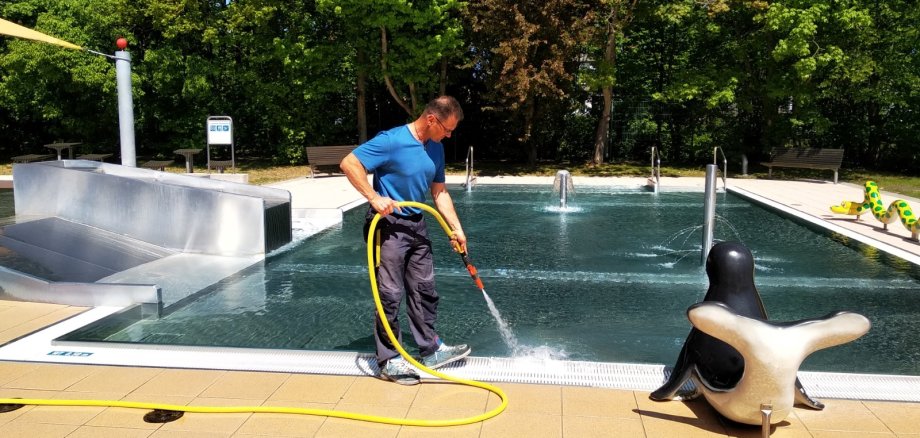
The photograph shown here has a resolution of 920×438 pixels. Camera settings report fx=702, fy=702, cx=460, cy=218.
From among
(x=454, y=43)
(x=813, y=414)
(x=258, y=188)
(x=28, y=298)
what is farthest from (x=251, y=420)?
(x=454, y=43)

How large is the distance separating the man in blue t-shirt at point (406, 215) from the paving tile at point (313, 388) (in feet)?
0.84

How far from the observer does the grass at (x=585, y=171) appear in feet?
61.0

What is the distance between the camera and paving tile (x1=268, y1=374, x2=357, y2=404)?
378 centimetres

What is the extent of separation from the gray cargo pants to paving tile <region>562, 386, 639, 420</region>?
0.88 metres

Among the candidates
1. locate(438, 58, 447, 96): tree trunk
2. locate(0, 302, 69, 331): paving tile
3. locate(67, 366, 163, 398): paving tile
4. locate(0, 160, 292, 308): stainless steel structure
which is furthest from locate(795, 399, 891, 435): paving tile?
locate(438, 58, 447, 96): tree trunk

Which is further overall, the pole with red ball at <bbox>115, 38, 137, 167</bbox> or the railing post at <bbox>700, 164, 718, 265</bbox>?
the pole with red ball at <bbox>115, 38, 137, 167</bbox>

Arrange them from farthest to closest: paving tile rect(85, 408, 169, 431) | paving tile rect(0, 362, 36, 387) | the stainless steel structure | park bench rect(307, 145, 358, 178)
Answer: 1. park bench rect(307, 145, 358, 178)
2. the stainless steel structure
3. paving tile rect(0, 362, 36, 387)
4. paving tile rect(85, 408, 169, 431)

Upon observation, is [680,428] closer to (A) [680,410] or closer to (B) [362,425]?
(A) [680,410]

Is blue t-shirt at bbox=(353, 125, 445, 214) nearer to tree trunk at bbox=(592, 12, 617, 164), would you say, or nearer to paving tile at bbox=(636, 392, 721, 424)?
paving tile at bbox=(636, 392, 721, 424)

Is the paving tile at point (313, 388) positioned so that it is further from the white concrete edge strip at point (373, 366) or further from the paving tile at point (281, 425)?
the paving tile at point (281, 425)

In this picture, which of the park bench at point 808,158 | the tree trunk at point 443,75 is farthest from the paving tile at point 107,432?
the tree trunk at point 443,75

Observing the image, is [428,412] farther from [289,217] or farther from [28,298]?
[289,217]

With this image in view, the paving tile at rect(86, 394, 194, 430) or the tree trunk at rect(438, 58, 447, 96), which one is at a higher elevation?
the tree trunk at rect(438, 58, 447, 96)

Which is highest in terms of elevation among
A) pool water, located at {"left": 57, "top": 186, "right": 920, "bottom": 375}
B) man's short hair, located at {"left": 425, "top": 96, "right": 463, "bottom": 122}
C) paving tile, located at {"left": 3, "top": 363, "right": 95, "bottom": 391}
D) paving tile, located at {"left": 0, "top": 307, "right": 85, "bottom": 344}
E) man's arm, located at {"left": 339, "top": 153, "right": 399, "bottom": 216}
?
man's short hair, located at {"left": 425, "top": 96, "right": 463, "bottom": 122}
